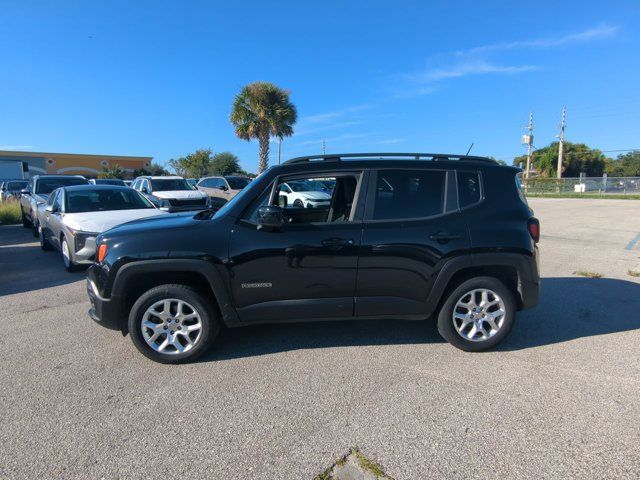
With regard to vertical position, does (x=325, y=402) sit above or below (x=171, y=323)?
below

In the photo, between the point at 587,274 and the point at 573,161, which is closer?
the point at 587,274

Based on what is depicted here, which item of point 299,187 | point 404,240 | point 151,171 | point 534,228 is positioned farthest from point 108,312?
point 151,171

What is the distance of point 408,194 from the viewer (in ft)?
13.3

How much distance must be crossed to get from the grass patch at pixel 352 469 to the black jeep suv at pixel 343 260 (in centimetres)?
152

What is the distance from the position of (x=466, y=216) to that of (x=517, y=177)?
2.61 ft

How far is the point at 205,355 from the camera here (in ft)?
13.0

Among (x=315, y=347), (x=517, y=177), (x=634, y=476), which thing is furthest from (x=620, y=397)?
(x=315, y=347)

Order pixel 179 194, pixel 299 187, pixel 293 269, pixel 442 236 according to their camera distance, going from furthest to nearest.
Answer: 1. pixel 179 194
2. pixel 299 187
3. pixel 442 236
4. pixel 293 269

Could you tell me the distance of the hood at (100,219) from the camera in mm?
7070

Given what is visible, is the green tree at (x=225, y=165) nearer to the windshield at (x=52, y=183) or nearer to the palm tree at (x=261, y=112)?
the palm tree at (x=261, y=112)

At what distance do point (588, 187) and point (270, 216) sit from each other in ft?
149

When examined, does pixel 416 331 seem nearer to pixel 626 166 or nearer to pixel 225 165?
pixel 225 165

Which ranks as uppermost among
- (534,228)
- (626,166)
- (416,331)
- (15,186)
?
(626,166)

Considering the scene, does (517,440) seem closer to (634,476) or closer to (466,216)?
(634,476)
